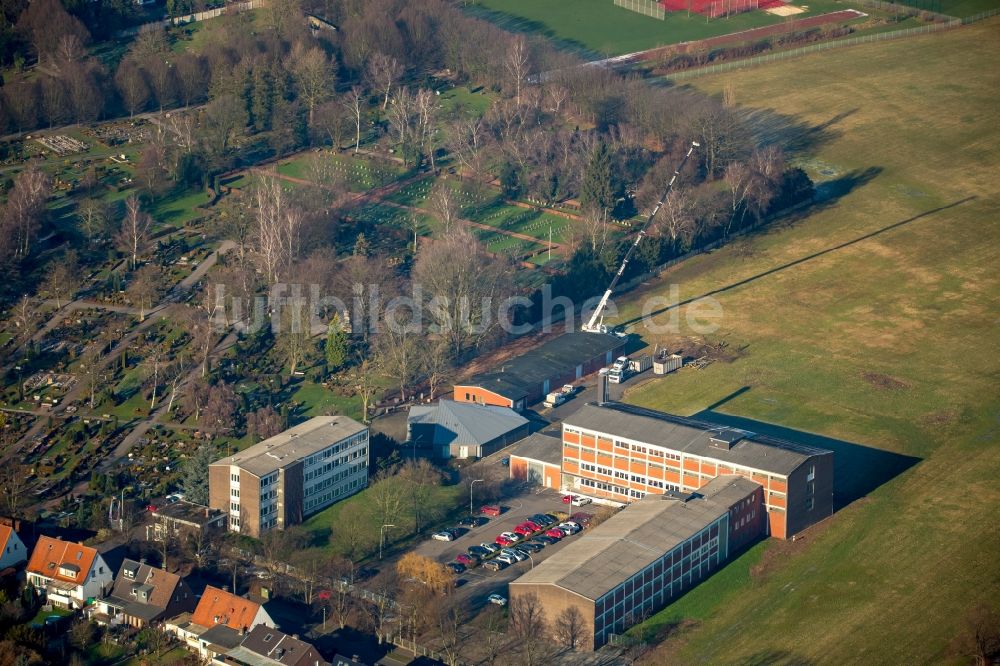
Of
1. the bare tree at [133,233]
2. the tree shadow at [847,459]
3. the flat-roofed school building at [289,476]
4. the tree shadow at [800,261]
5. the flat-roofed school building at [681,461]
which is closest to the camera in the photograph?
the flat-roofed school building at [681,461]

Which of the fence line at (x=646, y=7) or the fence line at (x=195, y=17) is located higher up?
the fence line at (x=195, y=17)

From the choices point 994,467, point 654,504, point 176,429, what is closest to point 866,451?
point 994,467

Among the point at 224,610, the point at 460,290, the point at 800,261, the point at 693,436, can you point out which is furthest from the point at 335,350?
the point at 800,261

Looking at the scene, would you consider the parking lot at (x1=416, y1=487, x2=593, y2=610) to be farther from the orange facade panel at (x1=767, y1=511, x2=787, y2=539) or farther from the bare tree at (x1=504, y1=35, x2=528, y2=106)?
the bare tree at (x1=504, y1=35, x2=528, y2=106)

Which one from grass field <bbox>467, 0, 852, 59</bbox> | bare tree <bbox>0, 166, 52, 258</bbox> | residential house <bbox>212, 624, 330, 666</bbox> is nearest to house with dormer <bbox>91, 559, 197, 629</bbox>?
residential house <bbox>212, 624, 330, 666</bbox>

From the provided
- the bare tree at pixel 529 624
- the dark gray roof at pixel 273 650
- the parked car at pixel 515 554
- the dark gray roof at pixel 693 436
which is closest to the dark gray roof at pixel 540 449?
the dark gray roof at pixel 693 436

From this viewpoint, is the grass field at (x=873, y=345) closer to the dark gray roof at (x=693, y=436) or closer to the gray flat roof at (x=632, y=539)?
the gray flat roof at (x=632, y=539)

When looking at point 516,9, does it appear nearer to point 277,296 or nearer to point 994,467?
point 277,296
